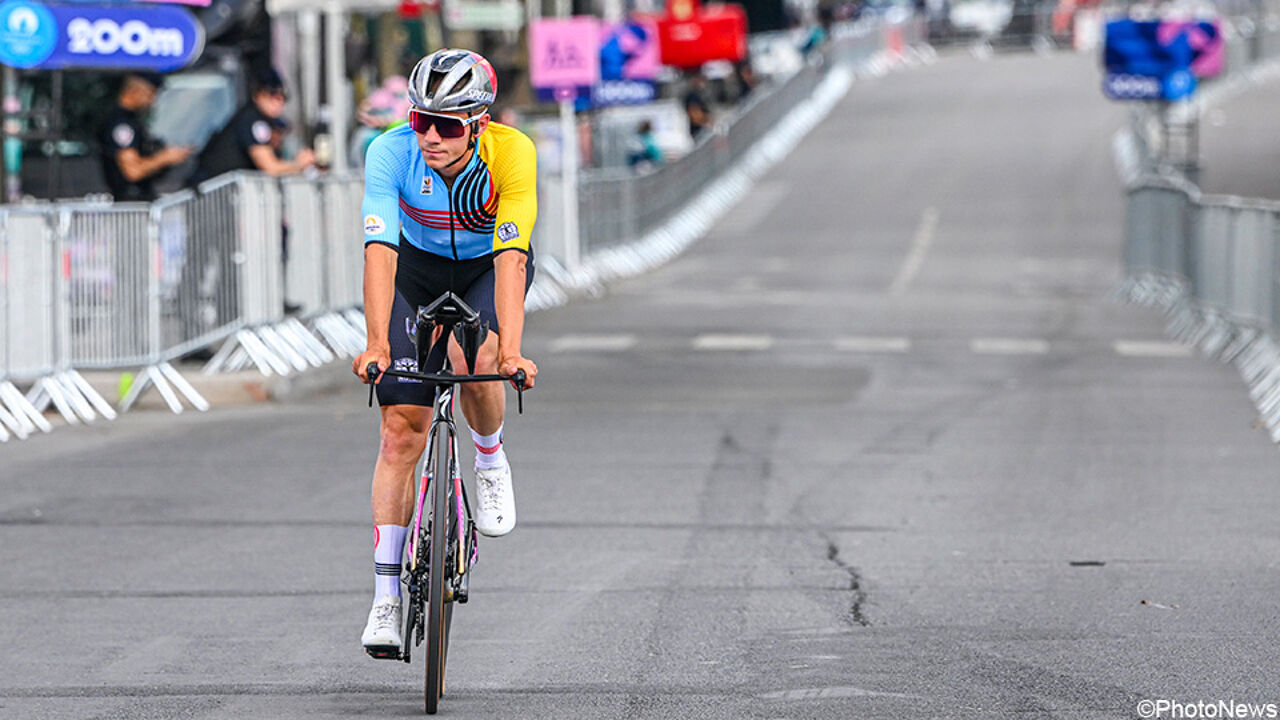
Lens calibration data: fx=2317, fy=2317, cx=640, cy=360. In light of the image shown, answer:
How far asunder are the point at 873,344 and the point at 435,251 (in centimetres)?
1438

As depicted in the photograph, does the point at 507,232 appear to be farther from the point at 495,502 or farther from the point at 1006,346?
the point at 1006,346

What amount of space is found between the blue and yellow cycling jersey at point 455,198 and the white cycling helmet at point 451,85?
Answer: 0.66 feet

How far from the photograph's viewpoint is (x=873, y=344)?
20984 millimetres

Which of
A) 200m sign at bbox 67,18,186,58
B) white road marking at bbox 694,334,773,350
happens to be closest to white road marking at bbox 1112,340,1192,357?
white road marking at bbox 694,334,773,350

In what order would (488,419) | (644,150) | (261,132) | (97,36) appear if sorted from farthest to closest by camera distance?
(644,150) < (261,132) < (97,36) < (488,419)

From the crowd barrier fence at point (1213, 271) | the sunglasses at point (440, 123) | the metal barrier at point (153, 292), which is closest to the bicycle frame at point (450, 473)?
the sunglasses at point (440, 123)

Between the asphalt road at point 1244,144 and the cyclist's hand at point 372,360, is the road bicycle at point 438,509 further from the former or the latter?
the asphalt road at point 1244,144

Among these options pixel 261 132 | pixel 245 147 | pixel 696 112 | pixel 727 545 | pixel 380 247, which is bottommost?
pixel 696 112

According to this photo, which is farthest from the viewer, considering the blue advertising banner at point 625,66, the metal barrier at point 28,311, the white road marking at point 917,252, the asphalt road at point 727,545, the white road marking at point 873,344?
the blue advertising banner at point 625,66

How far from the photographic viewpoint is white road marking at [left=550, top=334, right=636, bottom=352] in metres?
20.3

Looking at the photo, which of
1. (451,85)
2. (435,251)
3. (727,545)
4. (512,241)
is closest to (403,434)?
(435,251)

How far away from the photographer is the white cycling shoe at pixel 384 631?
650 cm

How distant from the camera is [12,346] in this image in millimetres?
14570

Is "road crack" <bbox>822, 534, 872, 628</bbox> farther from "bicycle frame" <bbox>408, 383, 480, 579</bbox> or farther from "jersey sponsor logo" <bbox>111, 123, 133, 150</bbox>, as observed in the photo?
"jersey sponsor logo" <bbox>111, 123, 133, 150</bbox>
